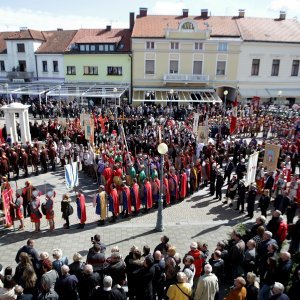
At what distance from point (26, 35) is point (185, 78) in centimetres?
1754

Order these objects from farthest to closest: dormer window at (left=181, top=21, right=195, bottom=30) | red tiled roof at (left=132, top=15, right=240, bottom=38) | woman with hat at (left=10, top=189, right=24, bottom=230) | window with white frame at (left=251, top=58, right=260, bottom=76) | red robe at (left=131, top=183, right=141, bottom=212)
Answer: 1. window with white frame at (left=251, top=58, right=260, bottom=76)
2. red tiled roof at (left=132, top=15, right=240, bottom=38)
3. dormer window at (left=181, top=21, right=195, bottom=30)
4. red robe at (left=131, top=183, right=141, bottom=212)
5. woman with hat at (left=10, top=189, right=24, bottom=230)

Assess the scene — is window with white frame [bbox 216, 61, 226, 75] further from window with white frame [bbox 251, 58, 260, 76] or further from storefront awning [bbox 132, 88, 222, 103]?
window with white frame [bbox 251, 58, 260, 76]

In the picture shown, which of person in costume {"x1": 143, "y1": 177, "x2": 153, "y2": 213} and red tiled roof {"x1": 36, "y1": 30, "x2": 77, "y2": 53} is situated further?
red tiled roof {"x1": 36, "y1": 30, "x2": 77, "y2": 53}

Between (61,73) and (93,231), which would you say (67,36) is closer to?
(61,73)

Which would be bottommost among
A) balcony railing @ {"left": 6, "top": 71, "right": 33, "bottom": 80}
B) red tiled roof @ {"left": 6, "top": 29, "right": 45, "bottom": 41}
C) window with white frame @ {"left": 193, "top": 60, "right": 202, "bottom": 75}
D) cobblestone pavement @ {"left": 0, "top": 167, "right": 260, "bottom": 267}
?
cobblestone pavement @ {"left": 0, "top": 167, "right": 260, "bottom": 267}

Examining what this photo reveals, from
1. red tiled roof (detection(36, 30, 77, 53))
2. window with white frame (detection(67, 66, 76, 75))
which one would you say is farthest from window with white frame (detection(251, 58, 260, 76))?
red tiled roof (detection(36, 30, 77, 53))

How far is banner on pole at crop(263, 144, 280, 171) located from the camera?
45.7 feet

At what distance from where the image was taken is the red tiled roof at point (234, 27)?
33312 millimetres

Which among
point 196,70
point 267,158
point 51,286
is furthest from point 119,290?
point 196,70

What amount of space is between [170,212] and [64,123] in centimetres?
1111

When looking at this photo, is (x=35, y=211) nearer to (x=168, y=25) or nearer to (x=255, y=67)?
(x=168, y=25)

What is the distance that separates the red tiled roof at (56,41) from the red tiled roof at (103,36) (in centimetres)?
96

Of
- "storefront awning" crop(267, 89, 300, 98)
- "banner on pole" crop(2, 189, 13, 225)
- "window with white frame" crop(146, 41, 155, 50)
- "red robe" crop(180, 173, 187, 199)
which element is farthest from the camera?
"storefront awning" crop(267, 89, 300, 98)

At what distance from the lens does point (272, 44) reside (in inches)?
1323
